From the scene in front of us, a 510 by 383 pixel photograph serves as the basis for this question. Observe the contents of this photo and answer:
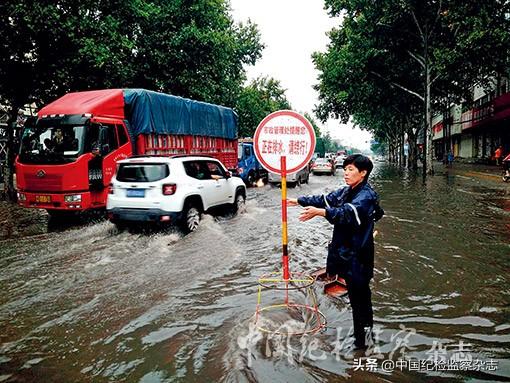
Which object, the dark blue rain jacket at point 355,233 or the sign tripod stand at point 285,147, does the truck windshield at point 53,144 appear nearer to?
the sign tripod stand at point 285,147

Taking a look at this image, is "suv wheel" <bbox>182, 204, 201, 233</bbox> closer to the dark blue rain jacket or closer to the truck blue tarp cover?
the truck blue tarp cover

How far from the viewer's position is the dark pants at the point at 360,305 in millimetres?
3531

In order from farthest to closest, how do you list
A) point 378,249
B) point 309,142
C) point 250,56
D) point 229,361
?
point 250,56
point 378,249
point 309,142
point 229,361

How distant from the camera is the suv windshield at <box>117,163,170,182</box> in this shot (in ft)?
28.5

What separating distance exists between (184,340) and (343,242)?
1.87 meters

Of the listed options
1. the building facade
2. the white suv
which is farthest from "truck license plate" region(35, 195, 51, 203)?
the building facade

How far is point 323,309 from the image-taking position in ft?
15.5

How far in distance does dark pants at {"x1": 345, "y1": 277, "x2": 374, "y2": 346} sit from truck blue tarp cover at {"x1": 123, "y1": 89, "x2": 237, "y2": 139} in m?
9.47

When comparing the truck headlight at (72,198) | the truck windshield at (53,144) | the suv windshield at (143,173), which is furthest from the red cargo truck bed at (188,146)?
the suv windshield at (143,173)

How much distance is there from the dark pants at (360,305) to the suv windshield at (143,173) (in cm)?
594

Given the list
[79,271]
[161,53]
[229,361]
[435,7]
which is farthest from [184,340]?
[435,7]

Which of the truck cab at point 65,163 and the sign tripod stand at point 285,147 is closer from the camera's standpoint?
the sign tripod stand at point 285,147

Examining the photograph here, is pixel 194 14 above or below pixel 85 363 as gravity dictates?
above

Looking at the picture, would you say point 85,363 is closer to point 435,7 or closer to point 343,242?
point 343,242
